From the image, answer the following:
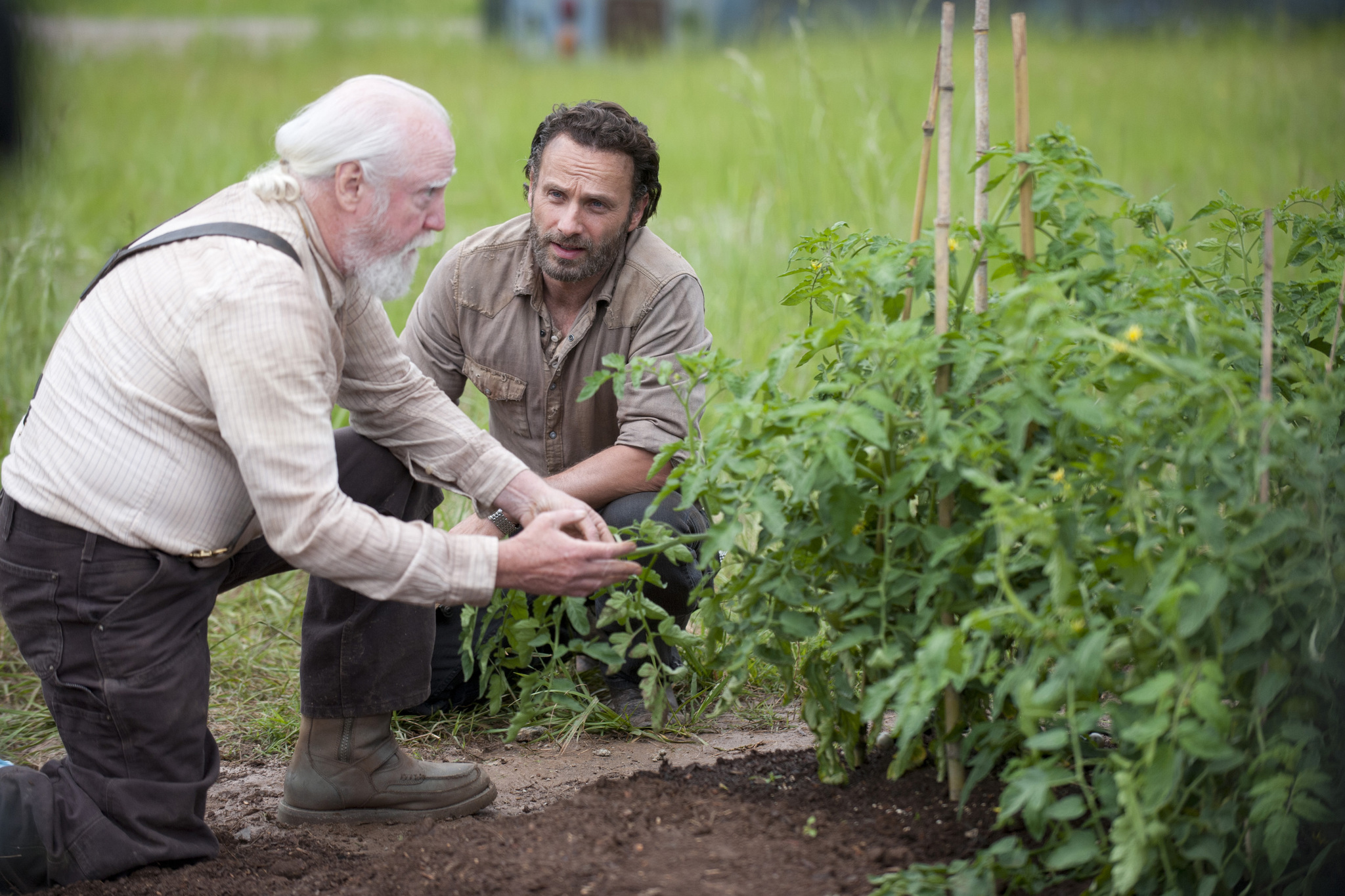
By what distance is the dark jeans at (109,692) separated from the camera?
224 centimetres

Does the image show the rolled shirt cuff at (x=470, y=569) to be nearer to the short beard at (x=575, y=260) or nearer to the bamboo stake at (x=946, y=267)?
the bamboo stake at (x=946, y=267)

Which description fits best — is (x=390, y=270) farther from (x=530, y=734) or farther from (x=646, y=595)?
(x=530, y=734)

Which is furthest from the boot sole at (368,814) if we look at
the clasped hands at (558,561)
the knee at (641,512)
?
the knee at (641,512)

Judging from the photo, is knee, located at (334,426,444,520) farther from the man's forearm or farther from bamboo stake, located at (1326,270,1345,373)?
bamboo stake, located at (1326,270,1345,373)

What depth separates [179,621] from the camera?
235 centimetres

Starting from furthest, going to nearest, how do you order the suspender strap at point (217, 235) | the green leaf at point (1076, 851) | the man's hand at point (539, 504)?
the man's hand at point (539, 504), the suspender strap at point (217, 235), the green leaf at point (1076, 851)

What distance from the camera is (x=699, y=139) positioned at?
902 centimetres

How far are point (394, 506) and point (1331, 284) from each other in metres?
2.02

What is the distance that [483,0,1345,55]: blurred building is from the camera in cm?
A: 1454

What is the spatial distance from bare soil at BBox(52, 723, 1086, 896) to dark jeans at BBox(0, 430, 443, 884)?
9cm

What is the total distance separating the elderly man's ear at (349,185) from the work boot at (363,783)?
114cm

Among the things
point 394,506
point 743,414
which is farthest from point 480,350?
point 743,414

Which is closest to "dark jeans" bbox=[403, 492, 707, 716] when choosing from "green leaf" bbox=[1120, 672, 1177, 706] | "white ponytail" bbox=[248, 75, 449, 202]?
→ "white ponytail" bbox=[248, 75, 449, 202]

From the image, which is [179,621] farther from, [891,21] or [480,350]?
[891,21]
